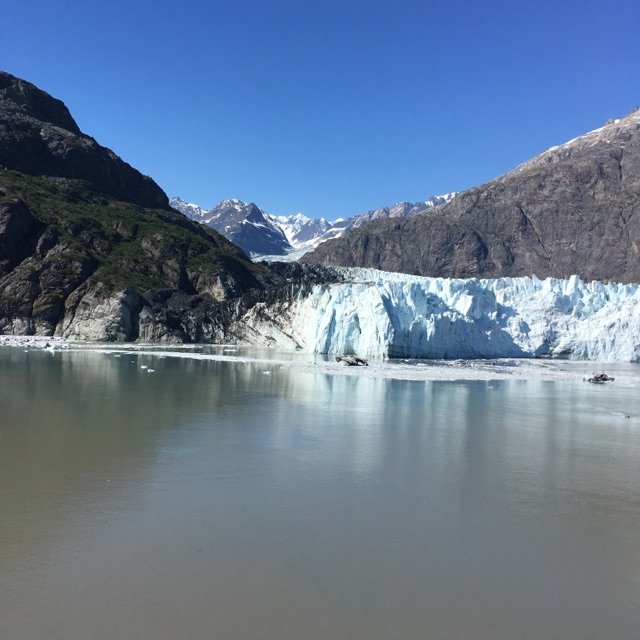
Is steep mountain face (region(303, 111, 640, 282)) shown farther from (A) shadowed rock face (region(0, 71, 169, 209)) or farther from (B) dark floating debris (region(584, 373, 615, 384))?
(B) dark floating debris (region(584, 373, 615, 384))

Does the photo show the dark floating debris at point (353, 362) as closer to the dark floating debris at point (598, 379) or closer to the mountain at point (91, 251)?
the dark floating debris at point (598, 379)

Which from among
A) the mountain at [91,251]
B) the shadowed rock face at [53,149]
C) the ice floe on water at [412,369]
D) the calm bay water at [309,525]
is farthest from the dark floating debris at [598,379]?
the shadowed rock face at [53,149]

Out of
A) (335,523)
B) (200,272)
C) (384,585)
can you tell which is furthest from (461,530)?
(200,272)

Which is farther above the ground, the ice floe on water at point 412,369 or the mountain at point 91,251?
the mountain at point 91,251

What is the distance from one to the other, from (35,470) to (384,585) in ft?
20.0

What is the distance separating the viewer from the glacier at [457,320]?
40.9 metres

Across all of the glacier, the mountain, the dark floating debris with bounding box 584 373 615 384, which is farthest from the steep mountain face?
the dark floating debris with bounding box 584 373 615 384

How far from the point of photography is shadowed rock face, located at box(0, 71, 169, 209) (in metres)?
76.3

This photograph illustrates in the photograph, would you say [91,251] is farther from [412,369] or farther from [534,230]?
[534,230]

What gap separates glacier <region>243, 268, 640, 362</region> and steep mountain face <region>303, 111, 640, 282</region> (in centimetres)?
8023

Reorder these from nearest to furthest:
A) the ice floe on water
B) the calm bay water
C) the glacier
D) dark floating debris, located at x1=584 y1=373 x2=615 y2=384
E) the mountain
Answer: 1. the calm bay water
2. the ice floe on water
3. dark floating debris, located at x1=584 y1=373 x2=615 y2=384
4. the glacier
5. the mountain

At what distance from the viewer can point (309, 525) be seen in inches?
313

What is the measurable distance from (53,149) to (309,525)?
273 feet

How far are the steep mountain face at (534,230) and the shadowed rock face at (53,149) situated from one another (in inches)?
2661
